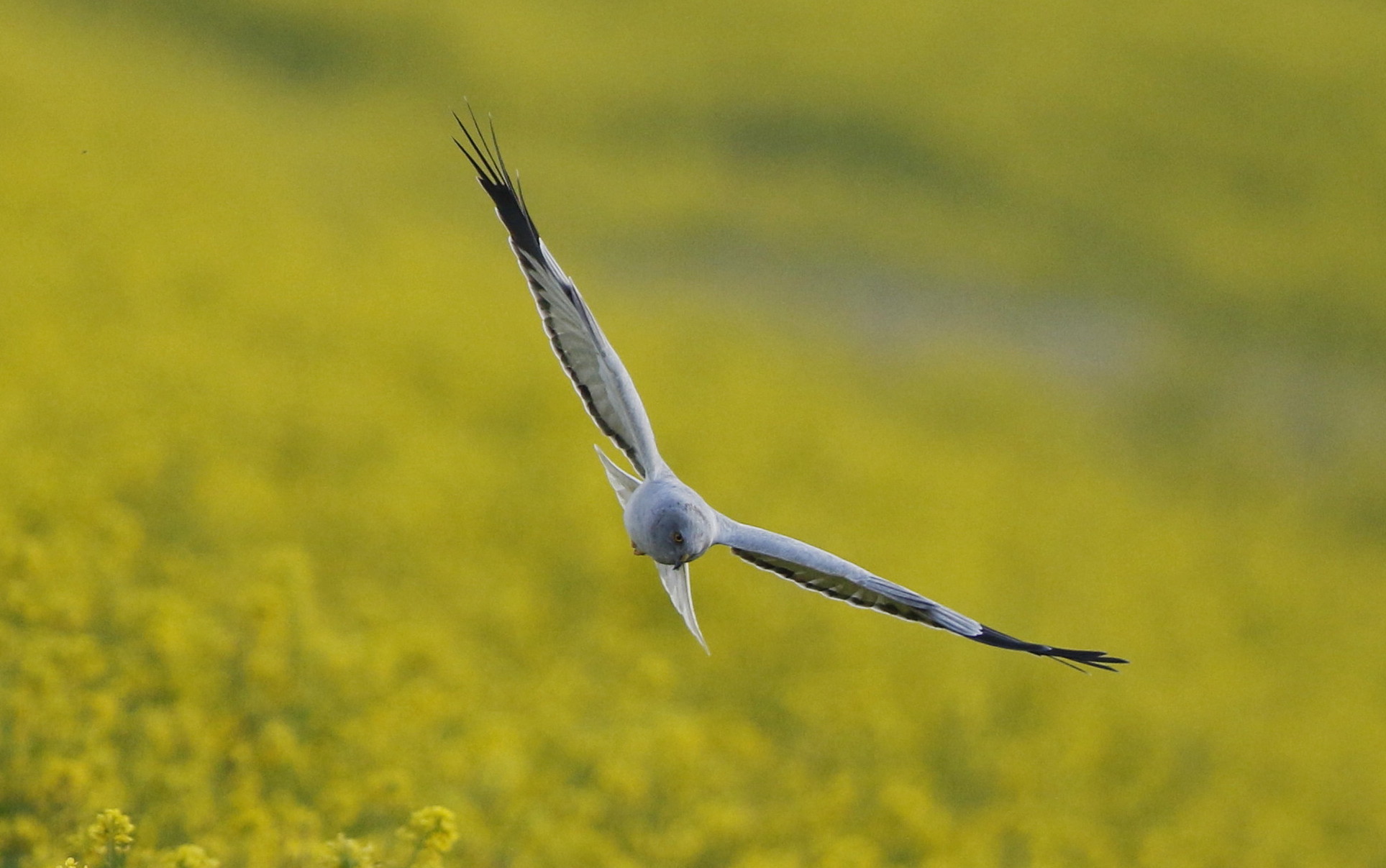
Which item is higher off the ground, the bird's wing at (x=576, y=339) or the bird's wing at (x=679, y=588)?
the bird's wing at (x=576, y=339)

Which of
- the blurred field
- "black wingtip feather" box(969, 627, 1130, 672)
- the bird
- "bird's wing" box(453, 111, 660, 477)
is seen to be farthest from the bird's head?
the blurred field

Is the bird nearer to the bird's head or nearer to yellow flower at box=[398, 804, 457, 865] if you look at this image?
the bird's head

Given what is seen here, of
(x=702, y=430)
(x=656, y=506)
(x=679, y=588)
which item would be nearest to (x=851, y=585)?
(x=679, y=588)

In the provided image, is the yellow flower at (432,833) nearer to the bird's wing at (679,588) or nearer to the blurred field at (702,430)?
the blurred field at (702,430)

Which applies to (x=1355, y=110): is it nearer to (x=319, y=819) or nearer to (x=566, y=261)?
(x=566, y=261)

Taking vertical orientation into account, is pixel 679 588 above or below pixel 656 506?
above

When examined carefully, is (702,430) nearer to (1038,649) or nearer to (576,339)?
(576,339)

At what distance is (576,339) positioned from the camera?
389 cm

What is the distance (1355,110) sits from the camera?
105ft

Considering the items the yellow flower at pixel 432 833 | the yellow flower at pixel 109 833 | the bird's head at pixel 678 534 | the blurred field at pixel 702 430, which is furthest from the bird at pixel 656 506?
the yellow flower at pixel 109 833

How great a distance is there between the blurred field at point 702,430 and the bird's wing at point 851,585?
1385 mm

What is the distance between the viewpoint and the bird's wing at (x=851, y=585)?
331 cm

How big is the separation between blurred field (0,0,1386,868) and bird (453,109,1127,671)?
4.29 feet

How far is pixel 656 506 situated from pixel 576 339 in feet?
3.24
